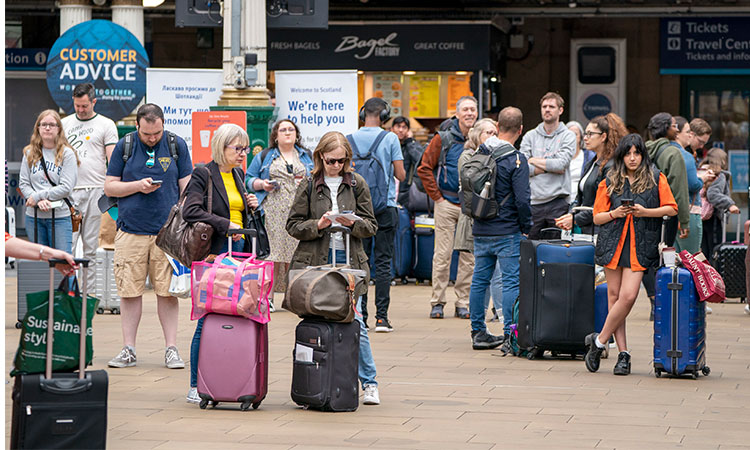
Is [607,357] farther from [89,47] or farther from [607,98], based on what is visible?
[607,98]

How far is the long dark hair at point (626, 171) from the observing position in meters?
8.78

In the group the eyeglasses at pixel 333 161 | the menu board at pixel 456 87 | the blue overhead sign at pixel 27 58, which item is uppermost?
the blue overhead sign at pixel 27 58

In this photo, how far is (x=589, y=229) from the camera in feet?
36.4

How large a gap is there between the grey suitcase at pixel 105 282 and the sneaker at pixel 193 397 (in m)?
4.70

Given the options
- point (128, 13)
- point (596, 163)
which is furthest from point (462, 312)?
point (128, 13)

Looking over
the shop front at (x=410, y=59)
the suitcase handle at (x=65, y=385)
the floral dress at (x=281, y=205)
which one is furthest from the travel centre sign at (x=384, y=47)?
the suitcase handle at (x=65, y=385)

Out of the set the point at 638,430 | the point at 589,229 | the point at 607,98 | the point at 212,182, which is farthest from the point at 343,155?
the point at 607,98

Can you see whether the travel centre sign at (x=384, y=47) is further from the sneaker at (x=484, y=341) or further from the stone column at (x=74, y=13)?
the sneaker at (x=484, y=341)

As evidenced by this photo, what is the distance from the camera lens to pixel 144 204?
8906 millimetres

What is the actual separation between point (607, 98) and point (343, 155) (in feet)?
44.8

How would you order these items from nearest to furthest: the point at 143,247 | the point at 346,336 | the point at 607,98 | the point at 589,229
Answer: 1. the point at 346,336
2. the point at 143,247
3. the point at 589,229
4. the point at 607,98

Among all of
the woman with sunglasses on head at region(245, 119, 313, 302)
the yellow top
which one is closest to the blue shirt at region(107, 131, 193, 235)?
the yellow top

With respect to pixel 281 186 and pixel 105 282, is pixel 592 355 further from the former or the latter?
pixel 105 282

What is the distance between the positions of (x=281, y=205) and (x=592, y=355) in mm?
3851
